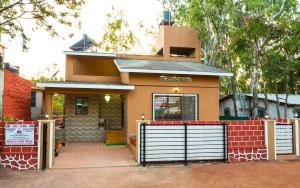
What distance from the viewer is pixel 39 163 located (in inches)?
414

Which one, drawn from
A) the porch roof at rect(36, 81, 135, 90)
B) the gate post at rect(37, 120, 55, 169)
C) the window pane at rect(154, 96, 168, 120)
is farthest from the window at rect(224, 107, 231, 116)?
the gate post at rect(37, 120, 55, 169)

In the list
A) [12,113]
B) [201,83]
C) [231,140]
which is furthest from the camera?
[12,113]

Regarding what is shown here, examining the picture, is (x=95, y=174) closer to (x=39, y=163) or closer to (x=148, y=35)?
(x=39, y=163)

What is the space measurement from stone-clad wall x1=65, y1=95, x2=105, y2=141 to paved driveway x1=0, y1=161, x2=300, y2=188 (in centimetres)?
784

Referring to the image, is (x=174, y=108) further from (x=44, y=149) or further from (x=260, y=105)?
(x=260, y=105)

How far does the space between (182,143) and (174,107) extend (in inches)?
204

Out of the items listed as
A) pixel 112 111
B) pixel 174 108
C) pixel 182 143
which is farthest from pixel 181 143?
pixel 112 111

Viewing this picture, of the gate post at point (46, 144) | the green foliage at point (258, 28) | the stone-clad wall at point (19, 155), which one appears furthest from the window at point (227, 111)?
the stone-clad wall at point (19, 155)

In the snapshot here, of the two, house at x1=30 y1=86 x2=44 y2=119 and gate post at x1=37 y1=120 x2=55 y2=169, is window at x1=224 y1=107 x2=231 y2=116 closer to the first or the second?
house at x1=30 y1=86 x2=44 y2=119

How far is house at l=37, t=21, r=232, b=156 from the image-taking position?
50.9 feet

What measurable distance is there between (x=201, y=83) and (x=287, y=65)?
8788 millimetres

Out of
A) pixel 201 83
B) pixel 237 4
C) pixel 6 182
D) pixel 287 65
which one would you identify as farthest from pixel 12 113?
pixel 287 65

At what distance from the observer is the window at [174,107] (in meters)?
16.0

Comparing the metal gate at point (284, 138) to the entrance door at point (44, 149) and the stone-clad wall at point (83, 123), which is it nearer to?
the entrance door at point (44, 149)
